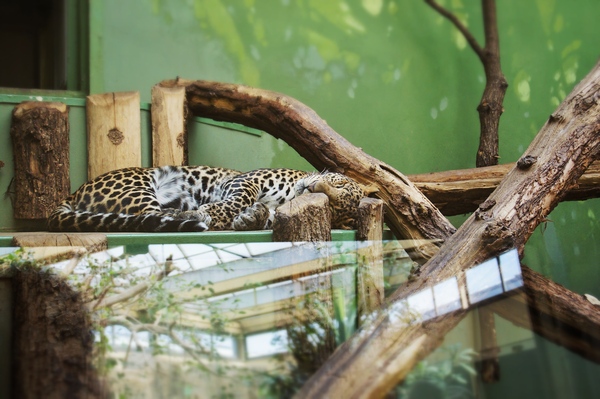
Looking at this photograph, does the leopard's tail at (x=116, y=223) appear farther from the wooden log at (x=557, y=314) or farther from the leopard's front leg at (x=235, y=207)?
the wooden log at (x=557, y=314)

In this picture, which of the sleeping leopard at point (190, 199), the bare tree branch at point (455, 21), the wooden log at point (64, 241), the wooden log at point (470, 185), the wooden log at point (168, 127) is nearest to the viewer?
the wooden log at point (64, 241)

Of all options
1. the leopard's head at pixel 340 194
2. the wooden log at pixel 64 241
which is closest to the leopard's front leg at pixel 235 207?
the leopard's head at pixel 340 194

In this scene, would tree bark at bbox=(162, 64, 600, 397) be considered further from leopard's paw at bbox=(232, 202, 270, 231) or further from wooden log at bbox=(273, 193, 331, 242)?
leopard's paw at bbox=(232, 202, 270, 231)

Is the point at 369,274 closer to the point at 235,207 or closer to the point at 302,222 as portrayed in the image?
the point at 302,222

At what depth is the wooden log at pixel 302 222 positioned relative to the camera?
11.4 feet

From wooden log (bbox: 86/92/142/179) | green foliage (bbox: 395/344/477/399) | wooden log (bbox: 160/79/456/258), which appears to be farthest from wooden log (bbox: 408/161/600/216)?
green foliage (bbox: 395/344/477/399)

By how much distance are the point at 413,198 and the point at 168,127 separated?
6.66ft

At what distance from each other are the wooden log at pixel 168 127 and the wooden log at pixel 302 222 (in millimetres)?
1846

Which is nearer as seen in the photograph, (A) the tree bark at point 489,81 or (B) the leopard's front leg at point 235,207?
(B) the leopard's front leg at point 235,207

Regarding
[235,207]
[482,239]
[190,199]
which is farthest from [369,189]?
[190,199]

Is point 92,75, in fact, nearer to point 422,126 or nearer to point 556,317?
point 422,126

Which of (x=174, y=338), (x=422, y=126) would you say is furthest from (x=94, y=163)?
(x=422, y=126)

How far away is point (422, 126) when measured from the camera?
21.7 feet

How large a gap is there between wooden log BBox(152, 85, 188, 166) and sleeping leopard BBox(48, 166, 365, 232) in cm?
27
